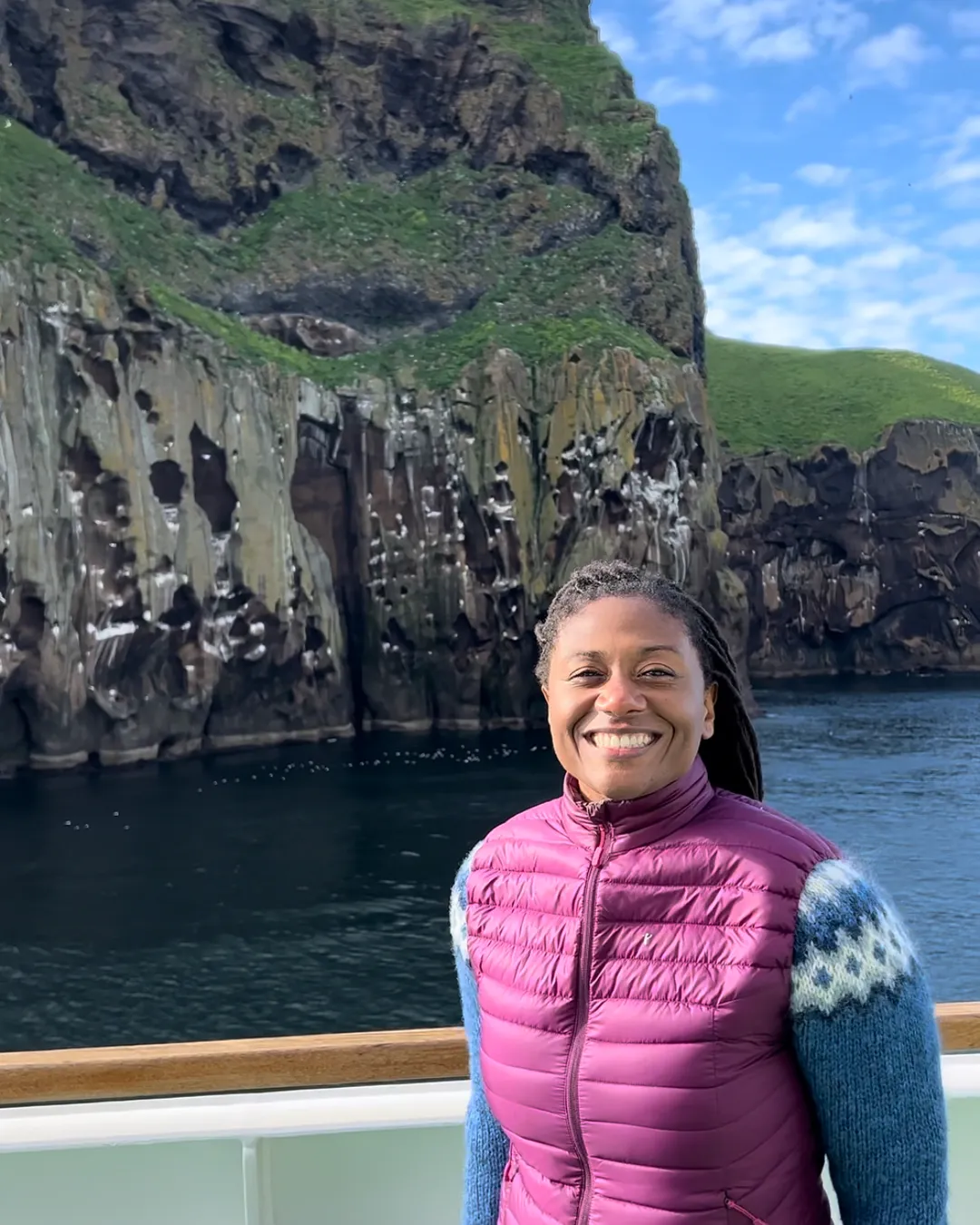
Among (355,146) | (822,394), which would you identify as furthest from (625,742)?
(822,394)

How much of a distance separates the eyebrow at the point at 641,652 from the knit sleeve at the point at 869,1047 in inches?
22.7

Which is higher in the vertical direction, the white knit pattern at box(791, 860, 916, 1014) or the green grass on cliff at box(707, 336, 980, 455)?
the green grass on cliff at box(707, 336, 980, 455)

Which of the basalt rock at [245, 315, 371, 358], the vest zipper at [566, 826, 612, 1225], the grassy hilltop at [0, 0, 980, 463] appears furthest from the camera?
the basalt rock at [245, 315, 371, 358]

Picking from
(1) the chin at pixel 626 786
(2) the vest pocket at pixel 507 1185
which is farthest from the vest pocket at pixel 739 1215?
(1) the chin at pixel 626 786

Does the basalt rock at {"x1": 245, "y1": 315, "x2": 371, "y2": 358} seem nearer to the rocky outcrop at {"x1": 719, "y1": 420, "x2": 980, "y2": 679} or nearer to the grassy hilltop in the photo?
the grassy hilltop

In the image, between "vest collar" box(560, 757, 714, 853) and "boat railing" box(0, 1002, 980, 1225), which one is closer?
"vest collar" box(560, 757, 714, 853)

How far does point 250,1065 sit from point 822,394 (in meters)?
134

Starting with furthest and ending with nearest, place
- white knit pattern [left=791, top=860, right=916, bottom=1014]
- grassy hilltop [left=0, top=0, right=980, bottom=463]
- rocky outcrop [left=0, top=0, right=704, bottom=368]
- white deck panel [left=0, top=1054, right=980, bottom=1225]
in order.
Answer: rocky outcrop [left=0, top=0, right=704, bottom=368] < grassy hilltop [left=0, top=0, right=980, bottom=463] < white deck panel [left=0, top=1054, right=980, bottom=1225] < white knit pattern [left=791, top=860, right=916, bottom=1014]

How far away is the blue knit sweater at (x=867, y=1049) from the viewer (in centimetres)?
201

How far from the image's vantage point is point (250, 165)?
72.4 m

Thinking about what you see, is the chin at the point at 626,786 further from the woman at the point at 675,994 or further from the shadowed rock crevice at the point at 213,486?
the shadowed rock crevice at the point at 213,486

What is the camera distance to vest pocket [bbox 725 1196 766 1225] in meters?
2.01

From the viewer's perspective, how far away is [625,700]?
232cm

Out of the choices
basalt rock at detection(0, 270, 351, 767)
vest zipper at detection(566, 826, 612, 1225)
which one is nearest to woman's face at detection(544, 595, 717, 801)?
vest zipper at detection(566, 826, 612, 1225)
